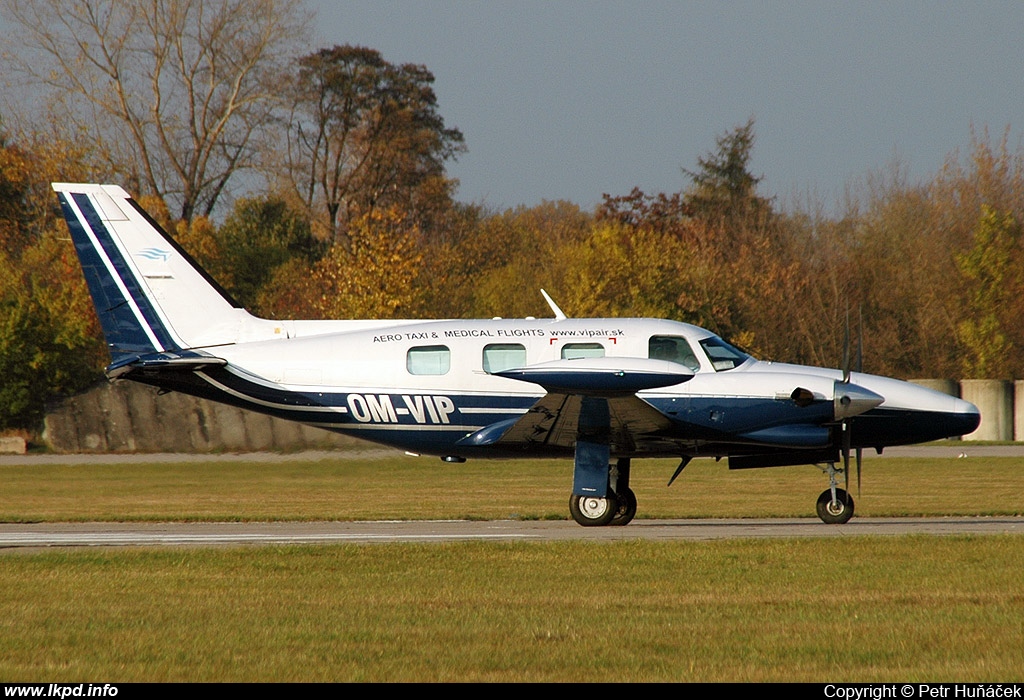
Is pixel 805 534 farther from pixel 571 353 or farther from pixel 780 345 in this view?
pixel 780 345

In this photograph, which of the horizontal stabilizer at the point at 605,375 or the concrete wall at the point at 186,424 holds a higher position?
the horizontal stabilizer at the point at 605,375

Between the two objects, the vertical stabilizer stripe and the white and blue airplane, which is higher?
the vertical stabilizer stripe

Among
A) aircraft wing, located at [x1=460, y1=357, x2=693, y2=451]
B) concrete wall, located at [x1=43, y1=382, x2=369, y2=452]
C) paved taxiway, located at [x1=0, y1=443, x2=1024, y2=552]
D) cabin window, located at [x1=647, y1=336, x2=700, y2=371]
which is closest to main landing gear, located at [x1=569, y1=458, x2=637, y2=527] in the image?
paved taxiway, located at [x1=0, y1=443, x2=1024, y2=552]

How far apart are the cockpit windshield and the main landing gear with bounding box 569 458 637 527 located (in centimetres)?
199

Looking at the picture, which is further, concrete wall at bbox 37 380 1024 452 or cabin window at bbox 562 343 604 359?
concrete wall at bbox 37 380 1024 452

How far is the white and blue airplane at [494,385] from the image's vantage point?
53.4 feet

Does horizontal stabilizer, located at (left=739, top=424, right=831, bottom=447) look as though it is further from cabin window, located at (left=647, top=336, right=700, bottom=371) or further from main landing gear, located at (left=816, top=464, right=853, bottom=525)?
cabin window, located at (left=647, top=336, right=700, bottom=371)

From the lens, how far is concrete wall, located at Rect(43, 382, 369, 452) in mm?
30625

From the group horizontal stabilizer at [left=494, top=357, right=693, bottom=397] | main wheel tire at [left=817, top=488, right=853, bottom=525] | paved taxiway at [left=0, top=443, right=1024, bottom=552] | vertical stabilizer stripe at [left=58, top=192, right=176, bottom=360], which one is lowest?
paved taxiway at [left=0, top=443, right=1024, bottom=552]

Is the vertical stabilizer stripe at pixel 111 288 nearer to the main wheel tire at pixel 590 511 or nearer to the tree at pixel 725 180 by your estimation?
the main wheel tire at pixel 590 511

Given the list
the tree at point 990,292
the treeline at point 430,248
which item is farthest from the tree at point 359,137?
the tree at point 990,292

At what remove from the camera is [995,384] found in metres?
40.5

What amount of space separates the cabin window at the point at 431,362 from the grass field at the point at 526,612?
3496 millimetres

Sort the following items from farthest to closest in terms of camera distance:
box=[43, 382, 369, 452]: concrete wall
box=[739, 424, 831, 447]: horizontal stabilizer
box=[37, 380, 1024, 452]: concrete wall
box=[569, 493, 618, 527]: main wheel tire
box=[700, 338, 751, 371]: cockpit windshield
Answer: box=[37, 380, 1024, 452]: concrete wall < box=[43, 382, 369, 452]: concrete wall < box=[569, 493, 618, 527]: main wheel tire < box=[700, 338, 751, 371]: cockpit windshield < box=[739, 424, 831, 447]: horizontal stabilizer
